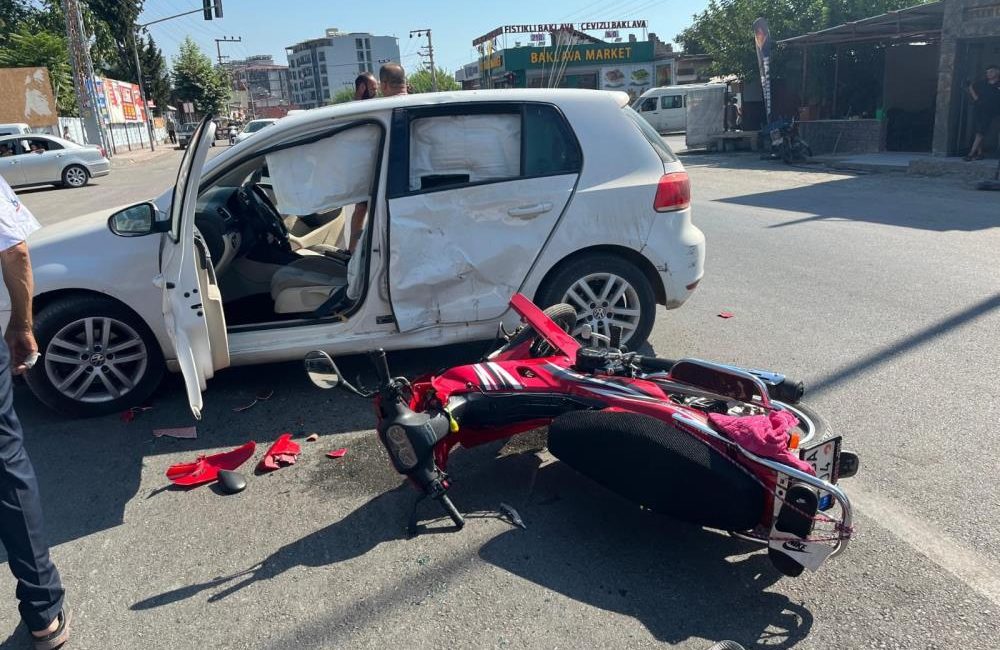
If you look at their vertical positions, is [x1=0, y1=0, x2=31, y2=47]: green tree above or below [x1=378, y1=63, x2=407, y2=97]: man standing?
above

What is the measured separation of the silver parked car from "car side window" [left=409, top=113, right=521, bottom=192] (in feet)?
70.0

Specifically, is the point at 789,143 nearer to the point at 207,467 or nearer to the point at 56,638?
the point at 207,467

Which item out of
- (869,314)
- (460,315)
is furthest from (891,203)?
(460,315)

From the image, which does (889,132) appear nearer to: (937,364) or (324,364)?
(937,364)

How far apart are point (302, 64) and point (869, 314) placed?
183 m

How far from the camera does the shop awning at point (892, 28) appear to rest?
61.6ft

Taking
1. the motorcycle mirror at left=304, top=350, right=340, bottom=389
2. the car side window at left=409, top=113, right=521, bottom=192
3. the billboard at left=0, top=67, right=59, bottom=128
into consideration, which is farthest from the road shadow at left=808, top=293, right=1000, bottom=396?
the billboard at left=0, top=67, right=59, bottom=128

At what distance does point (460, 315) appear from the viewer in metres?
4.85

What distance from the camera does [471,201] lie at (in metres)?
4.72

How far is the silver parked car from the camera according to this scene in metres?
21.9

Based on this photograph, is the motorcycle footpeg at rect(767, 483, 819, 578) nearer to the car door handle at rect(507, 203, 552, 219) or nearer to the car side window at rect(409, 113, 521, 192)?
the car door handle at rect(507, 203, 552, 219)

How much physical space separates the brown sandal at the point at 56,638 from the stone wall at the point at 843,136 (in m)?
23.0

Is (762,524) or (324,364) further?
(324,364)

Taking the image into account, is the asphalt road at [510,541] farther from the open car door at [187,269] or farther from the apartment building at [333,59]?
the apartment building at [333,59]
